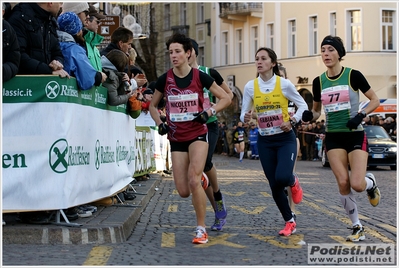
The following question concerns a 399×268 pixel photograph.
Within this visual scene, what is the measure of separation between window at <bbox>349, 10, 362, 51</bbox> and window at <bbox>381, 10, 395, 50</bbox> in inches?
52.8

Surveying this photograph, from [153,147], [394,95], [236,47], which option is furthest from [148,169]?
[236,47]

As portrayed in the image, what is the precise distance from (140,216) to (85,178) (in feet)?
6.73

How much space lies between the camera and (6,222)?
9.13m

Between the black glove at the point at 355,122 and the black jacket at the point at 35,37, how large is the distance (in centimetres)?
317

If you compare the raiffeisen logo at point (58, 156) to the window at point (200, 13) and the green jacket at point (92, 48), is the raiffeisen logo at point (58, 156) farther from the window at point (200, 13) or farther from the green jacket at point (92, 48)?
the window at point (200, 13)

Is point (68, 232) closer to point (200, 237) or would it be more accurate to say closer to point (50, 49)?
point (200, 237)

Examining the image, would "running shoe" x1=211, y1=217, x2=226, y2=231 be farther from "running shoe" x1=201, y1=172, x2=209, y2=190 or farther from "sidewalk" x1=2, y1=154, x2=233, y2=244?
"sidewalk" x1=2, y1=154, x2=233, y2=244

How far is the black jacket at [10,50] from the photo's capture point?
880 cm

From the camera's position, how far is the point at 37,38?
30.8ft

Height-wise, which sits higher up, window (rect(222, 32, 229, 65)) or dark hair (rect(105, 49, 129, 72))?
window (rect(222, 32, 229, 65))

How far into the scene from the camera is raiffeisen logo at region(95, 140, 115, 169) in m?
10.4

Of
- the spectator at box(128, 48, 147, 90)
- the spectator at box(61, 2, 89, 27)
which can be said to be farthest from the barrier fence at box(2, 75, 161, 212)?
the spectator at box(128, 48, 147, 90)

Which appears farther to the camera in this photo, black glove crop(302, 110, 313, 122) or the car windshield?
the car windshield

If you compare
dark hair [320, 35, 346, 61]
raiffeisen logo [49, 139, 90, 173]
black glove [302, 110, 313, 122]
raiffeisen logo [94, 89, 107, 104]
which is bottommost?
raiffeisen logo [49, 139, 90, 173]
